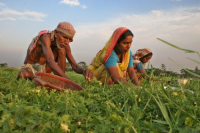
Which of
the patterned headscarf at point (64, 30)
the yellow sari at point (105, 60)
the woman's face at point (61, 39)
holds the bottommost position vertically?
the yellow sari at point (105, 60)

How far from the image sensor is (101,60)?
4.72 metres

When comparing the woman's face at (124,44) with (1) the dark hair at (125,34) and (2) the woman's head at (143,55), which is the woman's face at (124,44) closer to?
(1) the dark hair at (125,34)

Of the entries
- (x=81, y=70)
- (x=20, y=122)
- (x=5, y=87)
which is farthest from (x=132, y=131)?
(x=81, y=70)

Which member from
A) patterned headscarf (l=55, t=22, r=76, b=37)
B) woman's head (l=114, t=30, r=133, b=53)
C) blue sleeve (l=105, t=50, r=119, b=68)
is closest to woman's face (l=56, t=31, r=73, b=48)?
patterned headscarf (l=55, t=22, r=76, b=37)

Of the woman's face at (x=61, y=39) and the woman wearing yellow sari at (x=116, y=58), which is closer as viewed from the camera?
the woman wearing yellow sari at (x=116, y=58)

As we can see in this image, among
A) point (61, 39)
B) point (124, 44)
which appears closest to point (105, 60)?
point (124, 44)

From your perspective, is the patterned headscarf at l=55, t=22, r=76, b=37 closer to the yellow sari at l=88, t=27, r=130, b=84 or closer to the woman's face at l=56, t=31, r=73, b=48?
the woman's face at l=56, t=31, r=73, b=48

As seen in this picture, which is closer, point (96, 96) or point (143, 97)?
point (143, 97)

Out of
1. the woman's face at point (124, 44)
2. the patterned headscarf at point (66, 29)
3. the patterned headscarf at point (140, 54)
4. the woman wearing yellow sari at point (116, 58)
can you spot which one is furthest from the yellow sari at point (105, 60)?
the patterned headscarf at point (140, 54)

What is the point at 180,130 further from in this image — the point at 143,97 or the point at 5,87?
the point at 5,87

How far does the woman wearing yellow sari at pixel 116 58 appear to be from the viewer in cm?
428

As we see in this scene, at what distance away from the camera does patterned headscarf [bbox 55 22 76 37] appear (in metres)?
4.40

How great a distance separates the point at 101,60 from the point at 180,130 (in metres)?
3.56

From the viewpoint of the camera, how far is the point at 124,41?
4.33 meters
